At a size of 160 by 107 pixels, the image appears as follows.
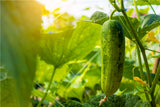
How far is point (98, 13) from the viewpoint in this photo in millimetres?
677

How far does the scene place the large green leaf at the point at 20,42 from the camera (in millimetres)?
156

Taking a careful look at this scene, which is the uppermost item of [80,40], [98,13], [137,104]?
[98,13]

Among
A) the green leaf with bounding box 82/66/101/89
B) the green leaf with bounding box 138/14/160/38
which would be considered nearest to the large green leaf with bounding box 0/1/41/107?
the green leaf with bounding box 138/14/160/38

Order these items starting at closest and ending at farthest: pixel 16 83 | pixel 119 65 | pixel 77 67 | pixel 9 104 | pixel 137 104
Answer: pixel 16 83, pixel 9 104, pixel 119 65, pixel 137 104, pixel 77 67

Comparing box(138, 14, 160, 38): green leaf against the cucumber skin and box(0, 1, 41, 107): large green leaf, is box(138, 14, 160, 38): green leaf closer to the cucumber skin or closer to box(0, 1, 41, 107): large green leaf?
the cucumber skin

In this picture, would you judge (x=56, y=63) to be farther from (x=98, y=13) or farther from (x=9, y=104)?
(x=9, y=104)

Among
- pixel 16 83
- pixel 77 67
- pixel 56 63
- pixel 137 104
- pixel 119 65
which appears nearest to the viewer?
pixel 16 83

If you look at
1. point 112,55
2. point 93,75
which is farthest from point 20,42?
point 93,75

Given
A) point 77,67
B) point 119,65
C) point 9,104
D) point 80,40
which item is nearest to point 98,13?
point 80,40

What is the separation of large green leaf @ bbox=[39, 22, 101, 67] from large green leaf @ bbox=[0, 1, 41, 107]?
49 centimetres

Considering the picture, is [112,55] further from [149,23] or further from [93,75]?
[93,75]

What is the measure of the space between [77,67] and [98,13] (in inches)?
31.4

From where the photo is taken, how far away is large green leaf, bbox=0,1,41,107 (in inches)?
6.1

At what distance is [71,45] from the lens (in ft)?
2.53
